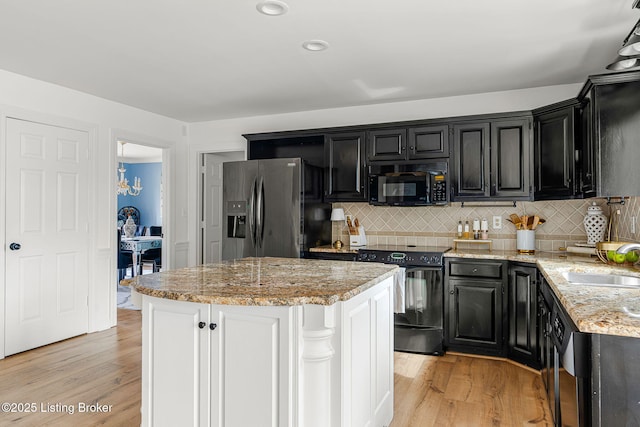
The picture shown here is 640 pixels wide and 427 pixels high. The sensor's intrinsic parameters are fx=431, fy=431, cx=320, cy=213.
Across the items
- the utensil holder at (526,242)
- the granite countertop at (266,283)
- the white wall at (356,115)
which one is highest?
the white wall at (356,115)

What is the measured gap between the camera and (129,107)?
4918 millimetres

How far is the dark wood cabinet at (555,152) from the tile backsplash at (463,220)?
1.35 feet

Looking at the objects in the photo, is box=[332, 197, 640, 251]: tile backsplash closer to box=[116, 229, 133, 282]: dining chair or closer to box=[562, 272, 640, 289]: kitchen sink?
box=[562, 272, 640, 289]: kitchen sink

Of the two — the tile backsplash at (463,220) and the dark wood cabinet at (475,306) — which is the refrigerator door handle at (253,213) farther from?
the dark wood cabinet at (475,306)

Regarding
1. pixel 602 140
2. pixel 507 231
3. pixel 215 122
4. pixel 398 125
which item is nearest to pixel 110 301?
pixel 215 122

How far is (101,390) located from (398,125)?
3390mm

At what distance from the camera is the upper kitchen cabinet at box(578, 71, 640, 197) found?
2.68 meters

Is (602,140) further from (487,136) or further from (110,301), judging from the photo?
(110,301)

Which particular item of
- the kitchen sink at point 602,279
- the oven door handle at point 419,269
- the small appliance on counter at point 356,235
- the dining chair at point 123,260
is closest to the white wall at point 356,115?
the small appliance on counter at point 356,235

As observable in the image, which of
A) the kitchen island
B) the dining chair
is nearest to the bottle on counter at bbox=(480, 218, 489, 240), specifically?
the kitchen island

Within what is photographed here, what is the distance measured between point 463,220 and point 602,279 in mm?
1821

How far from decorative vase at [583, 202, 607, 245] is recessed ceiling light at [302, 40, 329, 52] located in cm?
267

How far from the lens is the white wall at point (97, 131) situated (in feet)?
12.6

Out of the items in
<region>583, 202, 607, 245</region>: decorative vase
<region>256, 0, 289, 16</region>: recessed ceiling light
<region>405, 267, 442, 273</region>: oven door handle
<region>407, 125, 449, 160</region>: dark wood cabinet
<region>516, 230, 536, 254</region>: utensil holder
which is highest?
<region>256, 0, 289, 16</region>: recessed ceiling light
